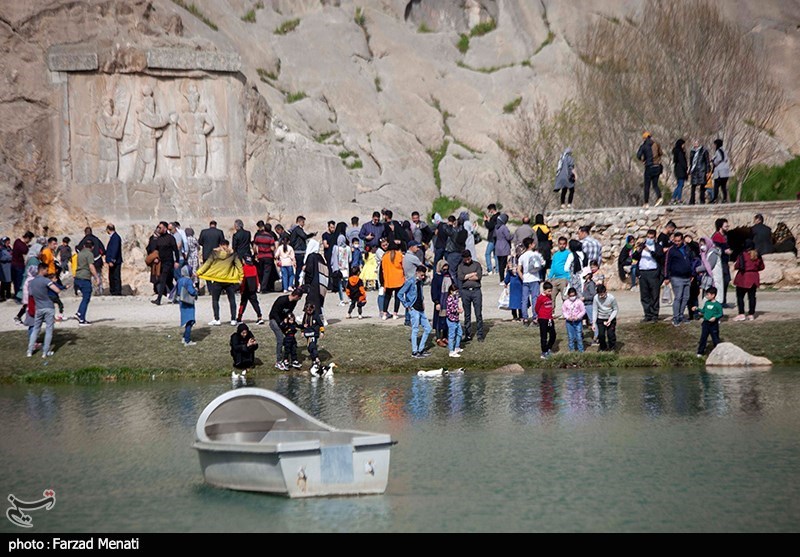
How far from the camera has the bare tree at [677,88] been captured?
38750 millimetres

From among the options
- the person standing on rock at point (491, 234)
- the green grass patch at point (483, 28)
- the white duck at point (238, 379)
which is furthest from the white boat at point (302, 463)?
the green grass patch at point (483, 28)

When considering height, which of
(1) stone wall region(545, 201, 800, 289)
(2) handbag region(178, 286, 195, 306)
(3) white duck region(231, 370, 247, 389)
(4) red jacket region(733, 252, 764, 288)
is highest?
(1) stone wall region(545, 201, 800, 289)

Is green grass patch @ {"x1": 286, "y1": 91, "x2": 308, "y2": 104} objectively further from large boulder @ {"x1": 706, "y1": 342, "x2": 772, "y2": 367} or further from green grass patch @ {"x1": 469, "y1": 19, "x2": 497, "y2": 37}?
large boulder @ {"x1": 706, "y1": 342, "x2": 772, "y2": 367}

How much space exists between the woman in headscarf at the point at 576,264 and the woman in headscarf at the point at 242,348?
22.0 feet

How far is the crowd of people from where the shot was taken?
827 inches

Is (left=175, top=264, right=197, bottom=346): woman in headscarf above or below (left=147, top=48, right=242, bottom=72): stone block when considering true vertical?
below

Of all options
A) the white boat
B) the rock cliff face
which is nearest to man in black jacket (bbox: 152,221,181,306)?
the rock cliff face

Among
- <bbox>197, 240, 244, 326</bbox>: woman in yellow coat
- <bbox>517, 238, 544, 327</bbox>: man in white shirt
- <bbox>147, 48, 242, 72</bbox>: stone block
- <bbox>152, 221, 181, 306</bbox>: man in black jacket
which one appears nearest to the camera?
<bbox>517, 238, 544, 327</bbox>: man in white shirt

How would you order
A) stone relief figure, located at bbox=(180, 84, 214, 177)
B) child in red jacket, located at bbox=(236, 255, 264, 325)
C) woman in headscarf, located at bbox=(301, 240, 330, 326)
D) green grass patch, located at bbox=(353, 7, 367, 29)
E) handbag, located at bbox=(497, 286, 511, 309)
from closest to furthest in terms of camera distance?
1. woman in headscarf, located at bbox=(301, 240, 330, 326)
2. child in red jacket, located at bbox=(236, 255, 264, 325)
3. handbag, located at bbox=(497, 286, 511, 309)
4. stone relief figure, located at bbox=(180, 84, 214, 177)
5. green grass patch, located at bbox=(353, 7, 367, 29)

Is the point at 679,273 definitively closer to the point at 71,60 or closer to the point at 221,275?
the point at 221,275

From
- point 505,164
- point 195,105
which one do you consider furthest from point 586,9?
point 195,105

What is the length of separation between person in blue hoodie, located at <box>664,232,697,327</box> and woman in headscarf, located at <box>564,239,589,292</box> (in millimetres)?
1716

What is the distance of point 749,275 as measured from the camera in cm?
2220
